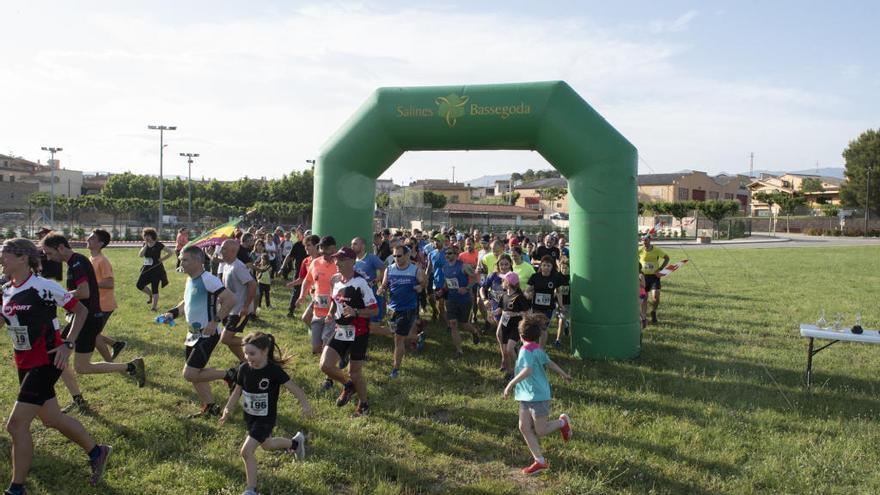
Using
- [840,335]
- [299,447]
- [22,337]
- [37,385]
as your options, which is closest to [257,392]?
[299,447]

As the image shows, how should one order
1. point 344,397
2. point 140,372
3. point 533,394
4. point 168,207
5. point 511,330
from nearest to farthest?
point 533,394
point 344,397
point 140,372
point 511,330
point 168,207

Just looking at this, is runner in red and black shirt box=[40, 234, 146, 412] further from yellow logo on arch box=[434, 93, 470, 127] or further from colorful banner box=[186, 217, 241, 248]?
colorful banner box=[186, 217, 241, 248]

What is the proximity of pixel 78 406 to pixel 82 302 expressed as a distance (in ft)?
4.43

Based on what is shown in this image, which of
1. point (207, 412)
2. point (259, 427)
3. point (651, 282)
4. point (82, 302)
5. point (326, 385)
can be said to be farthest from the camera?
point (651, 282)

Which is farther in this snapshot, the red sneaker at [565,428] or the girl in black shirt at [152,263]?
the girl in black shirt at [152,263]

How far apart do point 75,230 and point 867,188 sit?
77.8 meters

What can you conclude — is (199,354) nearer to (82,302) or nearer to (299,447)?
(82,302)

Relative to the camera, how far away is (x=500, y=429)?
5.96 meters

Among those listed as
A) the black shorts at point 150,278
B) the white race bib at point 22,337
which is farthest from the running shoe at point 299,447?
the black shorts at point 150,278

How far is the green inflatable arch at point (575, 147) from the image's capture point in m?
8.55

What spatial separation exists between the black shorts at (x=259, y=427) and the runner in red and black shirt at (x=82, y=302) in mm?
2100

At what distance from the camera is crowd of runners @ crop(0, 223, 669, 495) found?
4.39 m

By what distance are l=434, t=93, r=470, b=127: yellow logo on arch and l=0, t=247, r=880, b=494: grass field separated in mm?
3598

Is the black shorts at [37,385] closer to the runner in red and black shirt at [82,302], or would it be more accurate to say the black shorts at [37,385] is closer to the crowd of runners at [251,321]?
the crowd of runners at [251,321]
